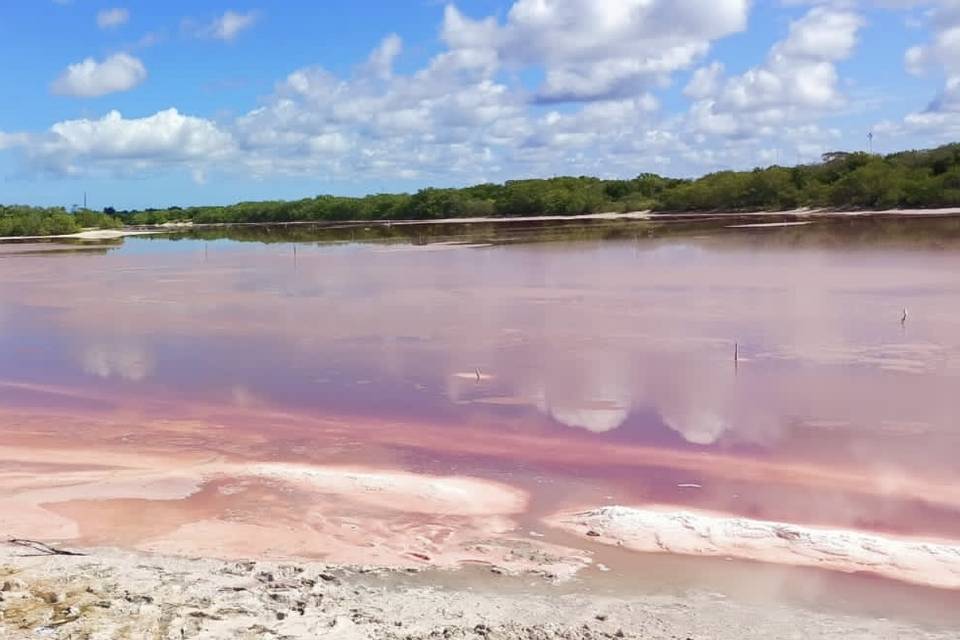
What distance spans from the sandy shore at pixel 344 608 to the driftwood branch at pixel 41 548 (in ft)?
0.63

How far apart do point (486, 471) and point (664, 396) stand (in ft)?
11.8

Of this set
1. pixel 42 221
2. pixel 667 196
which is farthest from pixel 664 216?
pixel 42 221

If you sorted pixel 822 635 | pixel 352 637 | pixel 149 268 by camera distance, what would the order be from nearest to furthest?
1. pixel 352 637
2. pixel 822 635
3. pixel 149 268

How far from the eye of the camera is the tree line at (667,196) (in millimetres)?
64188

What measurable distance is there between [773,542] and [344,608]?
3260 mm

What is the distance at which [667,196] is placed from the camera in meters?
83.8

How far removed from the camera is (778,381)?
39.3 ft

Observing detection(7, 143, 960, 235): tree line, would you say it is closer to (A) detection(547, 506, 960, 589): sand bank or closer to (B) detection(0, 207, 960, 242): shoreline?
(B) detection(0, 207, 960, 242): shoreline

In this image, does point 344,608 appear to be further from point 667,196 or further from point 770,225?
point 667,196

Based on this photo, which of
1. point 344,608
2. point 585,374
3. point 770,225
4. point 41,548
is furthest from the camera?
point 770,225

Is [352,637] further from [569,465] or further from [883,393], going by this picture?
[883,393]

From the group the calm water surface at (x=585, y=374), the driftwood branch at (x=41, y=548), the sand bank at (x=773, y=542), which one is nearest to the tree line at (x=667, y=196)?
the calm water surface at (x=585, y=374)

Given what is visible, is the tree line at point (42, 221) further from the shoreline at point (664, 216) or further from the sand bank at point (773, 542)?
the sand bank at point (773, 542)

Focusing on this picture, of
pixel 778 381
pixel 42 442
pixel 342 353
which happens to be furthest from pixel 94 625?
pixel 342 353
